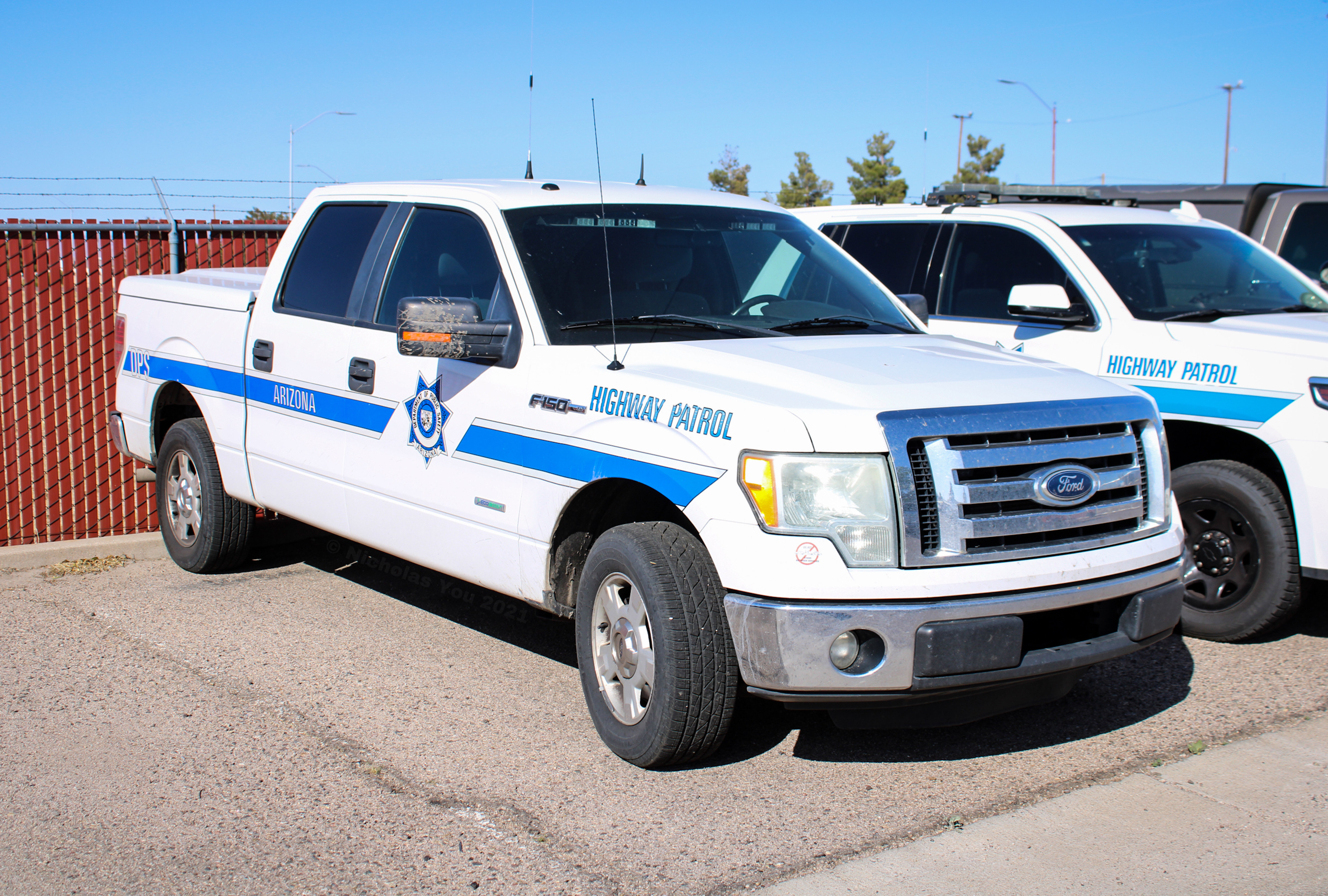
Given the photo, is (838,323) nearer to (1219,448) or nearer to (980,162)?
(1219,448)

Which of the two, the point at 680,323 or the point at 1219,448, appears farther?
the point at 1219,448

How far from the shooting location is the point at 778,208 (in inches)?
230

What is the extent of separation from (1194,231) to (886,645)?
14.8 feet

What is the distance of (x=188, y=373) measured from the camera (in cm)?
658

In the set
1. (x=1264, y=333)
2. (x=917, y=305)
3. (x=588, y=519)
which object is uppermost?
(x=917, y=305)

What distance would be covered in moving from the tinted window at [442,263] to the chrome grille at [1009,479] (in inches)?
77.4

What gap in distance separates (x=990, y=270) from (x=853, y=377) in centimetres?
342

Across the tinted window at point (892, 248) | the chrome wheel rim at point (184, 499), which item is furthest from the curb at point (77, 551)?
the tinted window at point (892, 248)

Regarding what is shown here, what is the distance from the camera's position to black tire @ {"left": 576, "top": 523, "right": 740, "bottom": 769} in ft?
12.8

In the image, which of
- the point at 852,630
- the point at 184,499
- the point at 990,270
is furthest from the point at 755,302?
the point at 184,499

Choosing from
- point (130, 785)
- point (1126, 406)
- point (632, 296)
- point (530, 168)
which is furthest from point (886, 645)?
point (530, 168)

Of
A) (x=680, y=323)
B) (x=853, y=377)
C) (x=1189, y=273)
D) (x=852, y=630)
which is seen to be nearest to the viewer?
(x=852, y=630)

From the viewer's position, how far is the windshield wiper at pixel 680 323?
4668mm

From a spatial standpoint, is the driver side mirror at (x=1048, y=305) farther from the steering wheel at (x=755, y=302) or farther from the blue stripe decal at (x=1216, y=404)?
the steering wheel at (x=755, y=302)
